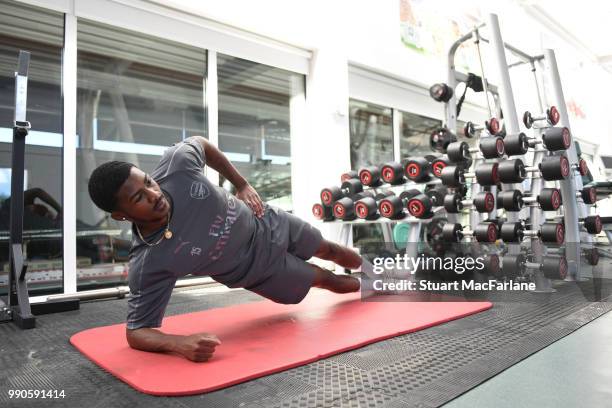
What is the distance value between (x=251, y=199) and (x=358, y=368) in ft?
3.01

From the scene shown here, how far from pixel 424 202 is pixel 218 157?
173cm

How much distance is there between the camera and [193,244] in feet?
5.17

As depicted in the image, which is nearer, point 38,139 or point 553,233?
point 553,233

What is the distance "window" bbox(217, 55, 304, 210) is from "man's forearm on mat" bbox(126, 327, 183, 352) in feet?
9.12

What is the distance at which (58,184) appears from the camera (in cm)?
299

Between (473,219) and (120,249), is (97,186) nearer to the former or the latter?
(120,249)

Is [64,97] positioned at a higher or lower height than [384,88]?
lower

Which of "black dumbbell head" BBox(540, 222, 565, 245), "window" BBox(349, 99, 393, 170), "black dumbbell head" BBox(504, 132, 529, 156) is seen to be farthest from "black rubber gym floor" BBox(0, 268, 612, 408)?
"window" BBox(349, 99, 393, 170)

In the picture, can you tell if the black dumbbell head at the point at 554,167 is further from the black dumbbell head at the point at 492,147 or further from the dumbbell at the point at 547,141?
the black dumbbell head at the point at 492,147

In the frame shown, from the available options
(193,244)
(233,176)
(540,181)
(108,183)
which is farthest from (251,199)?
(540,181)

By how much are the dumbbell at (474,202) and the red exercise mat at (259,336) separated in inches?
33.3

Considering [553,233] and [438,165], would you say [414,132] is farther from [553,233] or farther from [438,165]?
[553,233]

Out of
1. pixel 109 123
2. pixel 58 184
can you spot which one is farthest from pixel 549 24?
pixel 58 184

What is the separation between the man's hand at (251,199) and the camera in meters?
1.93
